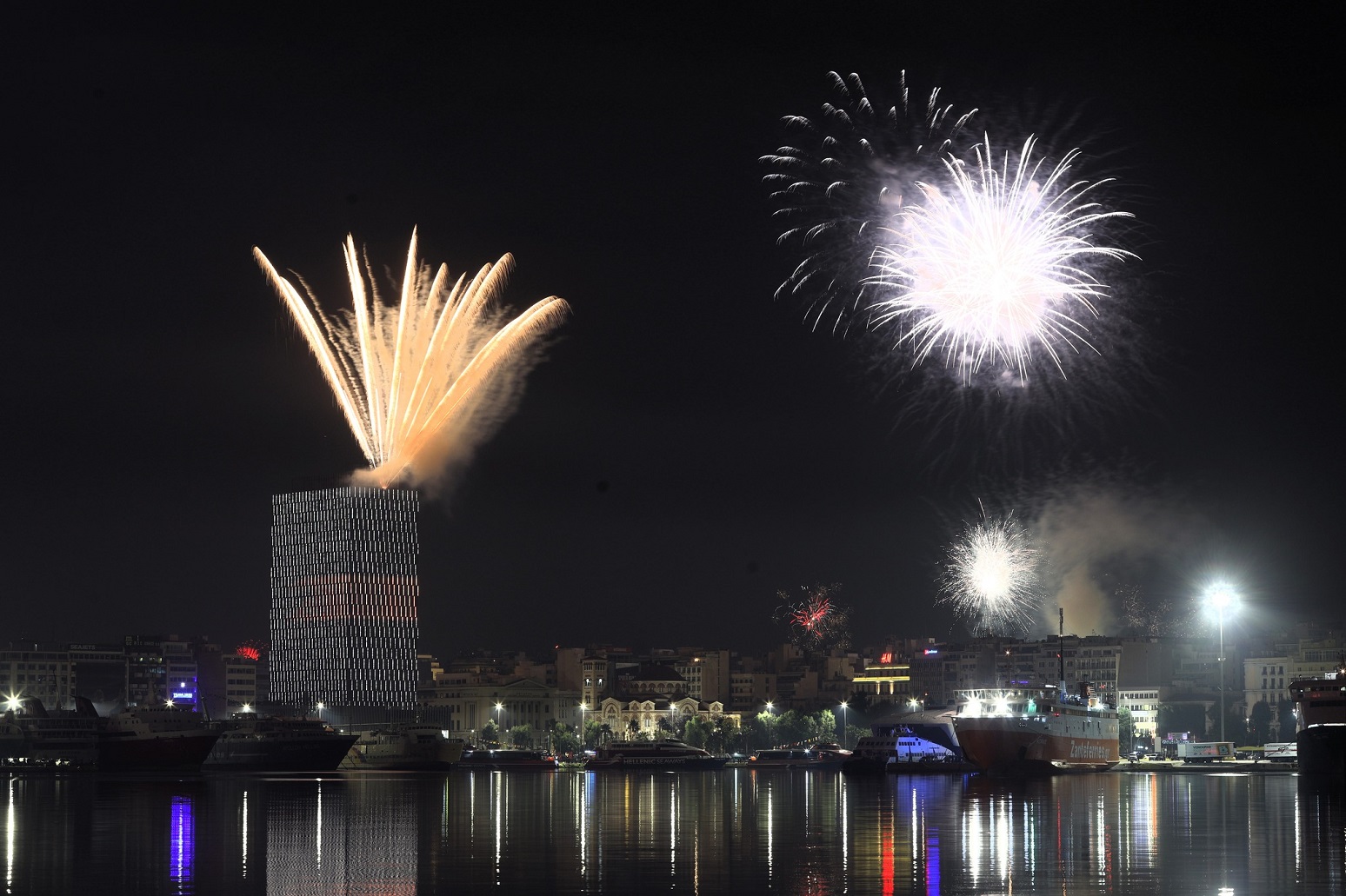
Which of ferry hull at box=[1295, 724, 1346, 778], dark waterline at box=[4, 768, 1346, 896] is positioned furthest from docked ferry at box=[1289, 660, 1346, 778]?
dark waterline at box=[4, 768, 1346, 896]

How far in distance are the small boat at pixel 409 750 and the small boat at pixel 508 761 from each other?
298 cm

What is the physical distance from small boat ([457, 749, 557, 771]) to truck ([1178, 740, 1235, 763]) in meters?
54.7

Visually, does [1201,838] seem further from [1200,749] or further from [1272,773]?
[1200,749]

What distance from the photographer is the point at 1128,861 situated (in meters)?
42.7

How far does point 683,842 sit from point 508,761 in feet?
403

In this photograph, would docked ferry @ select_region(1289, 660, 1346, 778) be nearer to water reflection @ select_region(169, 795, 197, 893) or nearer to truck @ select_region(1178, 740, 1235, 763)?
truck @ select_region(1178, 740, 1235, 763)

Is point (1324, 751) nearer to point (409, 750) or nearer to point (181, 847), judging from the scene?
point (181, 847)

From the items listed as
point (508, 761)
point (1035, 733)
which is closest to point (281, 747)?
point (508, 761)

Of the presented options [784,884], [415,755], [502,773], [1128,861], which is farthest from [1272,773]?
[784,884]

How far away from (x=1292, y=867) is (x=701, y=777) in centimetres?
8660

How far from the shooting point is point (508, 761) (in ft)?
558

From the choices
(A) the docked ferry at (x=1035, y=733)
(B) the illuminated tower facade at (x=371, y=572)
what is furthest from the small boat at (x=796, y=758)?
(B) the illuminated tower facade at (x=371, y=572)

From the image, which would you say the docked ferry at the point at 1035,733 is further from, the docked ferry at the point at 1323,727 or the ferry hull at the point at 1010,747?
the docked ferry at the point at 1323,727

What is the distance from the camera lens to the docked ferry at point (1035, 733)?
11819 centimetres
